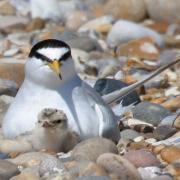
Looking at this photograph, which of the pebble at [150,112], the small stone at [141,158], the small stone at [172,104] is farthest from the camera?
the small stone at [172,104]

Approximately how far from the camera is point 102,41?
9.68 m

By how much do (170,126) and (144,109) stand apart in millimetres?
504

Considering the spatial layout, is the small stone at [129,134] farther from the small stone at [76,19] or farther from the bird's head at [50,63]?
the small stone at [76,19]

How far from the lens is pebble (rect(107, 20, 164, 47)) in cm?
958

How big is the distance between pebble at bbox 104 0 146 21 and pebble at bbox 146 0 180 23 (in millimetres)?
97

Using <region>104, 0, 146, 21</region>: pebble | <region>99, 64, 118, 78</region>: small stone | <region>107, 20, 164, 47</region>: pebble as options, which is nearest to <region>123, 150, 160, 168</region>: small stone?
<region>99, 64, 118, 78</region>: small stone

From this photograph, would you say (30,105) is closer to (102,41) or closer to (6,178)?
(6,178)

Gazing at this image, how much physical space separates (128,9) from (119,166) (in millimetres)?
6361

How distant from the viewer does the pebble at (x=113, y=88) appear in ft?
22.3

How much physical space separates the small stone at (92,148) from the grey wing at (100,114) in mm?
287

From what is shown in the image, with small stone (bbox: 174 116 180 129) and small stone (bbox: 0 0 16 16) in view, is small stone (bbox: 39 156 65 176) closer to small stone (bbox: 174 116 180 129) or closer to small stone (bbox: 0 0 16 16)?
small stone (bbox: 174 116 180 129)

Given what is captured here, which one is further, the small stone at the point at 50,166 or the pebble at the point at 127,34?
the pebble at the point at 127,34

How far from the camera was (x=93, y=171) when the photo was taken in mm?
4504

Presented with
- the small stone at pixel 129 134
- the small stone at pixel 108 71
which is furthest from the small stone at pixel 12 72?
the small stone at pixel 129 134
